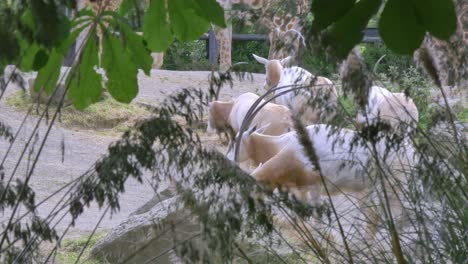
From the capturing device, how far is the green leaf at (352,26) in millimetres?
1396

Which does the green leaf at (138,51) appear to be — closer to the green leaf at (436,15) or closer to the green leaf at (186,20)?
the green leaf at (186,20)

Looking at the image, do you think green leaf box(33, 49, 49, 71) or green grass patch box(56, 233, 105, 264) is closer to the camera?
green leaf box(33, 49, 49, 71)

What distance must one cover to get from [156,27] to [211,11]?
0.18 meters

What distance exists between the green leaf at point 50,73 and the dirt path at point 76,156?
2.29 metres

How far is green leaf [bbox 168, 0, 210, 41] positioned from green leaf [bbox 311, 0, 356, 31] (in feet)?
1.57

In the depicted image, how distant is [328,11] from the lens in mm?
1426

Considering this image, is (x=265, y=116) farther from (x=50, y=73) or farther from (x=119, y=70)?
(x=50, y=73)

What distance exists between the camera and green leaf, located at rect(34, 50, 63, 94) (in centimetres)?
182

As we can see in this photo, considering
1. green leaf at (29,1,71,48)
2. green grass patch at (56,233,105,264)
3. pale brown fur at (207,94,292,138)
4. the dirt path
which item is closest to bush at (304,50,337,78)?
green leaf at (29,1,71,48)

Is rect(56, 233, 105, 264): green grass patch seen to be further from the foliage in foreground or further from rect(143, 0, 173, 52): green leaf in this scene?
the foliage in foreground

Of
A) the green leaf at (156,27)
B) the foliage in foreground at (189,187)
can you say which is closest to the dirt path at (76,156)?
the green leaf at (156,27)

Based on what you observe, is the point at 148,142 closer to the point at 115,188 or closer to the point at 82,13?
the point at 115,188

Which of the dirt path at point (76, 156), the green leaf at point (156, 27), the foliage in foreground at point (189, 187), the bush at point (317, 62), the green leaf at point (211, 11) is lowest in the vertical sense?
the dirt path at point (76, 156)

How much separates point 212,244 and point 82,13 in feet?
2.00
